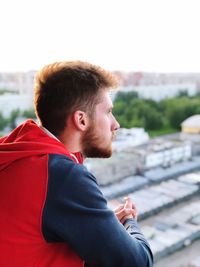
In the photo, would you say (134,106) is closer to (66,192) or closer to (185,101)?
(185,101)

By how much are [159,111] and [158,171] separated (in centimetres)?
206

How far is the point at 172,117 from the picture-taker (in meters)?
7.44

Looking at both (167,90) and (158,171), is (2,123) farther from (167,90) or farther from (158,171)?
(167,90)

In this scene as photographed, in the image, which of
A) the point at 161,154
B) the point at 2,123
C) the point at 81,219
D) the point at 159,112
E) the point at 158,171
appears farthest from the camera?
the point at 159,112

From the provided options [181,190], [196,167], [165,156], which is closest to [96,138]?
[181,190]

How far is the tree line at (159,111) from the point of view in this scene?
6.82 m

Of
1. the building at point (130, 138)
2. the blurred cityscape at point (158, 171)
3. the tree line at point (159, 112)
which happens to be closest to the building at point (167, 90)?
the blurred cityscape at point (158, 171)

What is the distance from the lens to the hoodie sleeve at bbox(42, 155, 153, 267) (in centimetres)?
33

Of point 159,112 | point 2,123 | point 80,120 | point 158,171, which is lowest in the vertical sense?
point 158,171

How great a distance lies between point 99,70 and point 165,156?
5782 mm

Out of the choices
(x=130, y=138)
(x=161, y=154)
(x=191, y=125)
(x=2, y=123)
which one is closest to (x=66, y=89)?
(x=2, y=123)

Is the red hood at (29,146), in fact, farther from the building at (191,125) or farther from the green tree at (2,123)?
the building at (191,125)

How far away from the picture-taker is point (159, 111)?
773 centimetres

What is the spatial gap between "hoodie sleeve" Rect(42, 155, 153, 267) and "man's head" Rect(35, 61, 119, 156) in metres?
0.05
